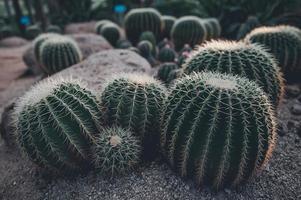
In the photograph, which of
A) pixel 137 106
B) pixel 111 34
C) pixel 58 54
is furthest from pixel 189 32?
pixel 137 106

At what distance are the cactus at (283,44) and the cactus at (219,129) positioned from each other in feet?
6.69

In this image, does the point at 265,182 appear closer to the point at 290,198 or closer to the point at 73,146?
the point at 290,198

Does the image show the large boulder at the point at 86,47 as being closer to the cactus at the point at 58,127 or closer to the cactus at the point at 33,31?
the cactus at the point at 58,127

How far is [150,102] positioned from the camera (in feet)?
9.73

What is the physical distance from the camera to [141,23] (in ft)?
23.6

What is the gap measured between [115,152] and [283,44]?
2912 mm

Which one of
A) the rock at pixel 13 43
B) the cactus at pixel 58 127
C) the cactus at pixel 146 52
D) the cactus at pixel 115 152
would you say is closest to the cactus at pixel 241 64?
the cactus at pixel 115 152

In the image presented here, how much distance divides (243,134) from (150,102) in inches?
35.2

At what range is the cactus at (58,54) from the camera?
223 inches

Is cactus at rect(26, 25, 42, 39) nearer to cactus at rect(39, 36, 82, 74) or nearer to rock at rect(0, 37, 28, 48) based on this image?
rock at rect(0, 37, 28, 48)

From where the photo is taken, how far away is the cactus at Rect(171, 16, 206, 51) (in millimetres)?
6551

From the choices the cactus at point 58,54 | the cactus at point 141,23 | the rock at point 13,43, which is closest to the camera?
the cactus at point 58,54

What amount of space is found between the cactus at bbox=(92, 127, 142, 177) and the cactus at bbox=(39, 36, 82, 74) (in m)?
3.17

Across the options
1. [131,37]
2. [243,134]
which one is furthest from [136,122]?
[131,37]
